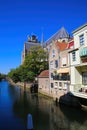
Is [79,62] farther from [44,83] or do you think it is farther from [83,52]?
[44,83]

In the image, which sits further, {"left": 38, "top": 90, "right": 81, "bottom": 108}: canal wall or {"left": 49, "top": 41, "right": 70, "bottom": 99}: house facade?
{"left": 49, "top": 41, "right": 70, "bottom": 99}: house facade

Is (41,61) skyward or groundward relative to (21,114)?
skyward

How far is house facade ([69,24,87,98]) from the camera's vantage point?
2514 cm

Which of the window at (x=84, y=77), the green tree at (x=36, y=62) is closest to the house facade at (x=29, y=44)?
the green tree at (x=36, y=62)

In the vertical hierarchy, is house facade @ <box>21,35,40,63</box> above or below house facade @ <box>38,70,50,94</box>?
above

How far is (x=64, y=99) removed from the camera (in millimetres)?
30328

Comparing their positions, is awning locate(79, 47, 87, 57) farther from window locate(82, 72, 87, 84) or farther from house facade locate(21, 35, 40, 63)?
house facade locate(21, 35, 40, 63)

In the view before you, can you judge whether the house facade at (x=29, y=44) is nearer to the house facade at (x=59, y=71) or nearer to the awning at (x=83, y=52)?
the house facade at (x=59, y=71)

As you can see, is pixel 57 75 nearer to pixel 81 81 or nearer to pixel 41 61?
pixel 81 81

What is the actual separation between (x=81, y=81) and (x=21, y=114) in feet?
32.8

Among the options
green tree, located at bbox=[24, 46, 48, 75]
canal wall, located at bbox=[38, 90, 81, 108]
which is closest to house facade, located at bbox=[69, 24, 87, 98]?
canal wall, located at bbox=[38, 90, 81, 108]

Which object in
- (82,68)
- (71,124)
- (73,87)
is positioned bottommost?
(71,124)

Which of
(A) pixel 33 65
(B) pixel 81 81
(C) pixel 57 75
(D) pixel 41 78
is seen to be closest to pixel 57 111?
(B) pixel 81 81

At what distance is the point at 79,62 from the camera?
2578 centimetres
